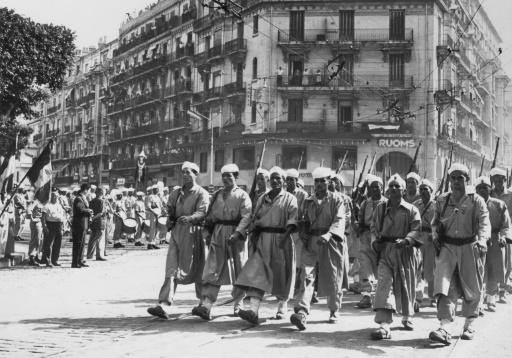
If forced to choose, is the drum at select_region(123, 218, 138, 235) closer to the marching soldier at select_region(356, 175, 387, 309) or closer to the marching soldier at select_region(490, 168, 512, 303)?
the marching soldier at select_region(356, 175, 387, 309)

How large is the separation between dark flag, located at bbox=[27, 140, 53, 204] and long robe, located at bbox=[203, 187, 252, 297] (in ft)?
20.2

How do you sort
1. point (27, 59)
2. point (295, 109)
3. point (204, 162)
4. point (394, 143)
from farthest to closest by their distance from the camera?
point (204, 162)
point (295, 109)
point (394, 143)
point (27, 59)

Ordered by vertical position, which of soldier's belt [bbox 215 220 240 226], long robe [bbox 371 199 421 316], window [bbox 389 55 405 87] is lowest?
long robe [bbox 371 199 421 316]

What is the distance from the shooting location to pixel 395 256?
7.65 meters

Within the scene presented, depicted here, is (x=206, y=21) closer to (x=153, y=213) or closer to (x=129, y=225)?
(x=153, y=213)

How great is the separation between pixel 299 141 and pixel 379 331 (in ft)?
109

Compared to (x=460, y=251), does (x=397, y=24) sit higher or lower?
higher

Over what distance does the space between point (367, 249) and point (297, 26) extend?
33.5 m

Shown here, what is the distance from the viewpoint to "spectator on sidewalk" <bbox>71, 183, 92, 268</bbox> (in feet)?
46.2

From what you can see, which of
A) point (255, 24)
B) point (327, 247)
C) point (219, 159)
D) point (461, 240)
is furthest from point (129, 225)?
point (255, 24)

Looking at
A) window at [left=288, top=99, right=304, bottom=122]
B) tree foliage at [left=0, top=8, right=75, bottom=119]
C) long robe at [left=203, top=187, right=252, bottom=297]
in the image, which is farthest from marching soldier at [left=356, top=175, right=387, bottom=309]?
window at [left=288, top=99, right=304, bottom=122]

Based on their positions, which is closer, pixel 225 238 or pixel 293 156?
pixel 225 238

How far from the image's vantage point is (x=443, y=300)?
7.20 metres

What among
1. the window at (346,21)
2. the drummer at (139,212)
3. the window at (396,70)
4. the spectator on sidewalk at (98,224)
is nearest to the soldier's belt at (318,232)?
the spectator on sidewalk at (98,224)
